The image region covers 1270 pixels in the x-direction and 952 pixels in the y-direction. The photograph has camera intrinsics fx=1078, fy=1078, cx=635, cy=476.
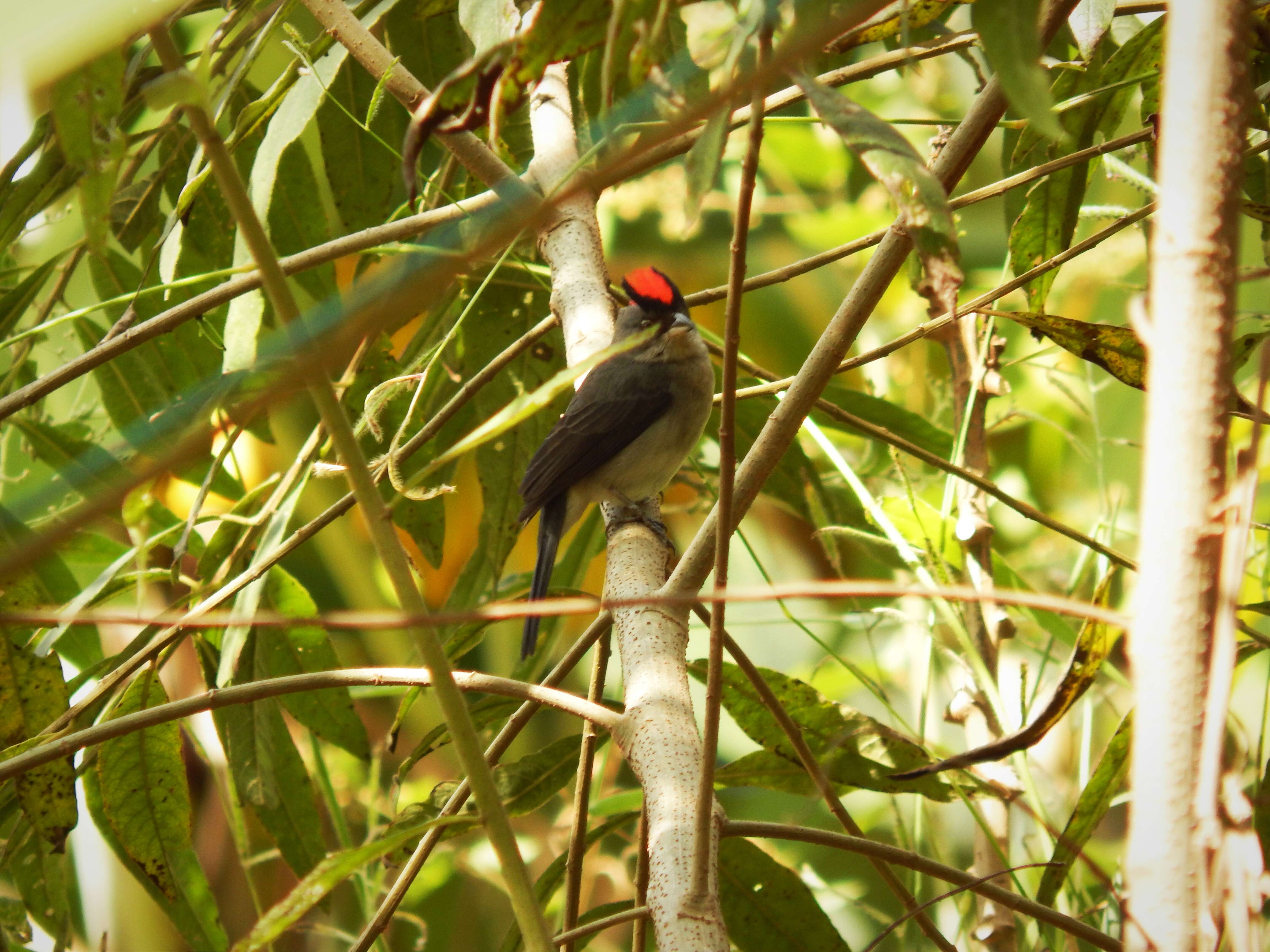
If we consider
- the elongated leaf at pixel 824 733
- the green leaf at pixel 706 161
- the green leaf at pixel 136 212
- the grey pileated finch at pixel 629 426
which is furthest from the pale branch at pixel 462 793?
the green leaf at pixel 136 212

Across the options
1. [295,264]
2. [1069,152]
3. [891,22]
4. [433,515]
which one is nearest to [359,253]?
[295,264]

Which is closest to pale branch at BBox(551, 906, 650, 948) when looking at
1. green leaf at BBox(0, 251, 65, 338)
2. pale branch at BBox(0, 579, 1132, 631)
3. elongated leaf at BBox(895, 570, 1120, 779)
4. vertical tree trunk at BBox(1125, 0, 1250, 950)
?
elongated leaf at BBox(895, 570, 1120, 779)

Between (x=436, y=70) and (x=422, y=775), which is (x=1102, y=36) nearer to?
(x=436, y=70)

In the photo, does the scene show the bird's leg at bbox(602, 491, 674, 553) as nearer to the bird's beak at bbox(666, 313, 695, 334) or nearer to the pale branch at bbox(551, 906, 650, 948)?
the bird's beak at bbox(666, 313, 695, 334)

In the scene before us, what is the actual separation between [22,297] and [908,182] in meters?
1.81

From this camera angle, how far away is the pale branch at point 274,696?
3.59 feet

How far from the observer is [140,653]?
1.51 m

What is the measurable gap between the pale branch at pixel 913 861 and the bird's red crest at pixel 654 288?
1721 mm

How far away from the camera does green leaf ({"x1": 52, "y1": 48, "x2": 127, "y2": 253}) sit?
76cm

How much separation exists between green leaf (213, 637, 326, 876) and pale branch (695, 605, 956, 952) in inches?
34.8

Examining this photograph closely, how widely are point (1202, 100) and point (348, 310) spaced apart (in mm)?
442

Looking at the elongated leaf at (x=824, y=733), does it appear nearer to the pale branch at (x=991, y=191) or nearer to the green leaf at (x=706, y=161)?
the pale branch at (x=991, y=191)

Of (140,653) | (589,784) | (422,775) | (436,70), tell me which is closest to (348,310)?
(589,784)

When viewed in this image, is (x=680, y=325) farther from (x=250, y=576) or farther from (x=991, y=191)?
(x=250, y=576)
